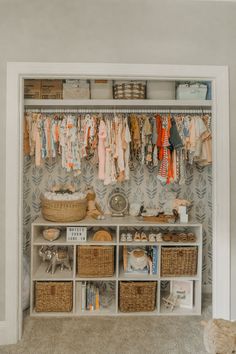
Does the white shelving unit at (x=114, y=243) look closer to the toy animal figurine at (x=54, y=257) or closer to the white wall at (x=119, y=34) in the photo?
the toy animal figurine at (x=54, y=257)

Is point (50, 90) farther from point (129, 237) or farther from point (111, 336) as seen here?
point (111, 336)

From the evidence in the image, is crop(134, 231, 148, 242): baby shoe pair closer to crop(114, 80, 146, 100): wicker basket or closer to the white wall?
the white wall

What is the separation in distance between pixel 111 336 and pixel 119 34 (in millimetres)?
2331

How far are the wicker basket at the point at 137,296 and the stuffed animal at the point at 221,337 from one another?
1.62m

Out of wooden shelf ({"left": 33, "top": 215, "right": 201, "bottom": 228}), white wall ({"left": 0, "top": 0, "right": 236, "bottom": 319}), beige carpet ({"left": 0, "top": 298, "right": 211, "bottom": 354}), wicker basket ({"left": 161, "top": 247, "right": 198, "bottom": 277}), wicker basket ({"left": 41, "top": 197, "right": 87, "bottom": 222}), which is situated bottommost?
beige carpet ({"left": 0, "top": 298, "right": 211, "bottom": 354})

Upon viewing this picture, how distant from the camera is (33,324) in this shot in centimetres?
265

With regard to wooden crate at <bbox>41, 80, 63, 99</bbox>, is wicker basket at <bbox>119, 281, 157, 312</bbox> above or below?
below

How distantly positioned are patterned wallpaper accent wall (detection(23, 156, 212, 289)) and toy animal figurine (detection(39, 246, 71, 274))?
0.42 m

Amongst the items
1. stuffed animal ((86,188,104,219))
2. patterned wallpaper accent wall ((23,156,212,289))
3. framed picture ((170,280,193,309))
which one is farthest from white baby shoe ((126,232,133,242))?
framed picture ((170,280,193,309))

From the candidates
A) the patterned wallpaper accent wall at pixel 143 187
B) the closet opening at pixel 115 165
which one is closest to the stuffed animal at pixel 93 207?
the closet opening at pixel 115 165

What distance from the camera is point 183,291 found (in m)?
2.97

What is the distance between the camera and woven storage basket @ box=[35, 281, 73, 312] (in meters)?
2.80

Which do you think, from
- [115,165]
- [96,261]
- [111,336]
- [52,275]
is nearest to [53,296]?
[52,275]

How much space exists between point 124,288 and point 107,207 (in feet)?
2.81
